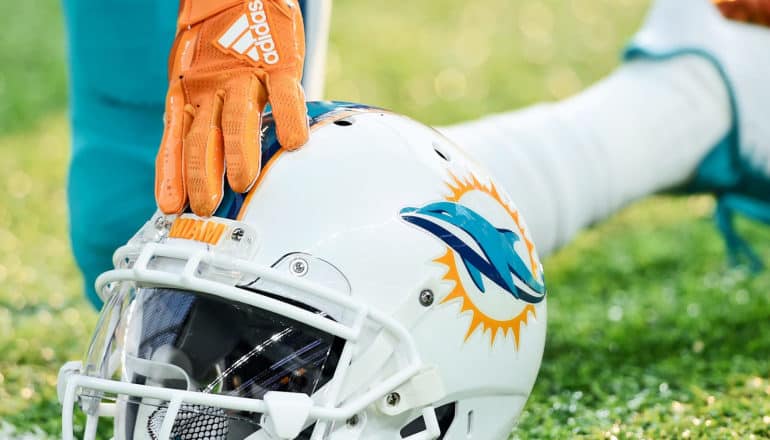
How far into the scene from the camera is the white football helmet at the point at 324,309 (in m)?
1.29

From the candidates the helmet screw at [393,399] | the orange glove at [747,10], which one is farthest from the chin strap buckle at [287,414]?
the orange glove at [747,10]

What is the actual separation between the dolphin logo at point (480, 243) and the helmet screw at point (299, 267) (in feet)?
0.52

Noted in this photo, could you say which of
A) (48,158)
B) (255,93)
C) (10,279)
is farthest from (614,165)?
(48,158)

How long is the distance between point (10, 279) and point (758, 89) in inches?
85.3

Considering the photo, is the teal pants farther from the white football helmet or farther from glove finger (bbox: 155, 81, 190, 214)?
the white football helmet

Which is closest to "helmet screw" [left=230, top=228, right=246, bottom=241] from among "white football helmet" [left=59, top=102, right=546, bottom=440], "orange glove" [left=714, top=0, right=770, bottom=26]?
"white football helmet" [left=59, top=102, right=546, bottom=440]

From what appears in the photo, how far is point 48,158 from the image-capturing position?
4.18m

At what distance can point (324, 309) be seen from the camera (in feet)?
4.29

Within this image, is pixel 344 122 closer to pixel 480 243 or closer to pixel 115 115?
pixel 480 243

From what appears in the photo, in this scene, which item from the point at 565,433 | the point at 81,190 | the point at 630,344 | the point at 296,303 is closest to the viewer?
the point at 296,303

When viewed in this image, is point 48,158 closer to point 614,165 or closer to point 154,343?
point 614,165

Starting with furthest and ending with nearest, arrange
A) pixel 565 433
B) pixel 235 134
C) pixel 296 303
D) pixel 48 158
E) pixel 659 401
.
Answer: pixel 48 158
pixel 659 401
pixel 565 433
pixel 235 134
pixel 296 303

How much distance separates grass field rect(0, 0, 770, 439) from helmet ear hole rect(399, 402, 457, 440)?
38 centimetres

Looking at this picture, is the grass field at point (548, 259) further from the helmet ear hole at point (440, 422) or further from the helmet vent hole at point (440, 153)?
the helmet vent hole at point (440, 153)
